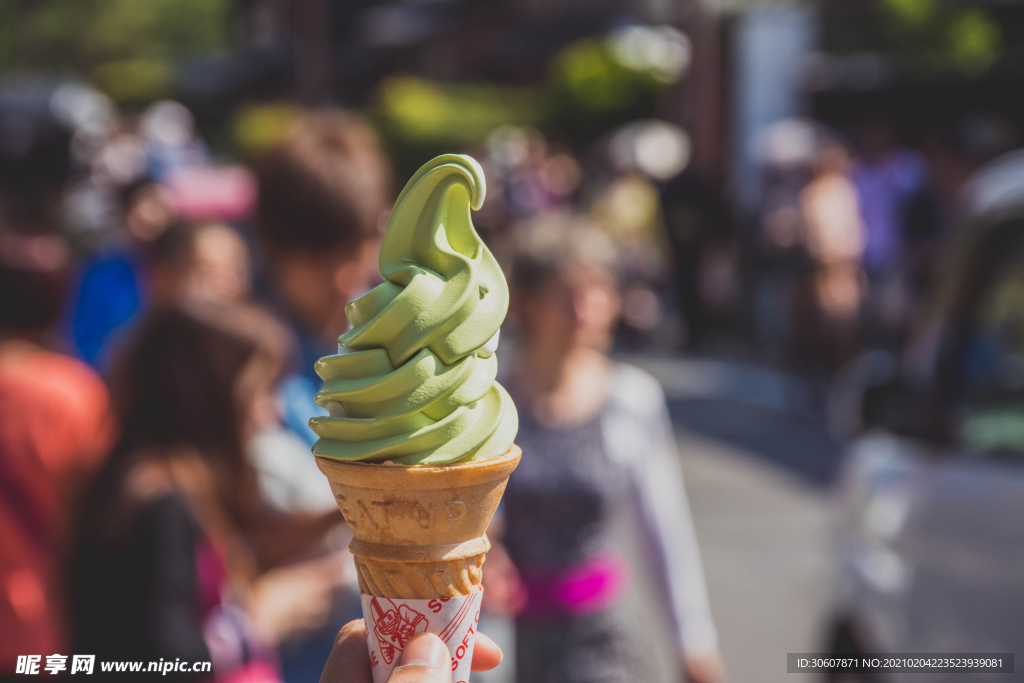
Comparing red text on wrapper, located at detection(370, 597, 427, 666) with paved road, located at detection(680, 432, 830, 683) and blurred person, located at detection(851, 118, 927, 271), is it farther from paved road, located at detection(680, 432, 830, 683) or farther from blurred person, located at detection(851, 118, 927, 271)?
blurred person, located at detection(851, 118, 927, 271)

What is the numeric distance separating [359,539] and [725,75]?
17952mm

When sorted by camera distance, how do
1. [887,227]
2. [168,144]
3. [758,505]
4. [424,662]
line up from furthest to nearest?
[168,144], [887,227], [758,505], [424,662]

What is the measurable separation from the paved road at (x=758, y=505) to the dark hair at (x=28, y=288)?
1.86 metres

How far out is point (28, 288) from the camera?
3607mm

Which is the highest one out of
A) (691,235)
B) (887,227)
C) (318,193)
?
(318,193)

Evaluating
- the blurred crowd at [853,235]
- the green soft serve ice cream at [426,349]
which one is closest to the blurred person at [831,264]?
the blurred crowd at [853,235]

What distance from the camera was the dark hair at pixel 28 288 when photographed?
140 inches

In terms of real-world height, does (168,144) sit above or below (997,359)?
below

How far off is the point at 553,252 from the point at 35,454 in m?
1.65

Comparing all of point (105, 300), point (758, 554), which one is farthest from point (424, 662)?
point (758, 554)

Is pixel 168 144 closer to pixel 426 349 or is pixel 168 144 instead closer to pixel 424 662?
pixel 426 349

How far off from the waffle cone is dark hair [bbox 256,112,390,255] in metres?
1.45

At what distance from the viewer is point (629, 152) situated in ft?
53.0

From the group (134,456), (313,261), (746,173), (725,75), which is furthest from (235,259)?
(725,75)
